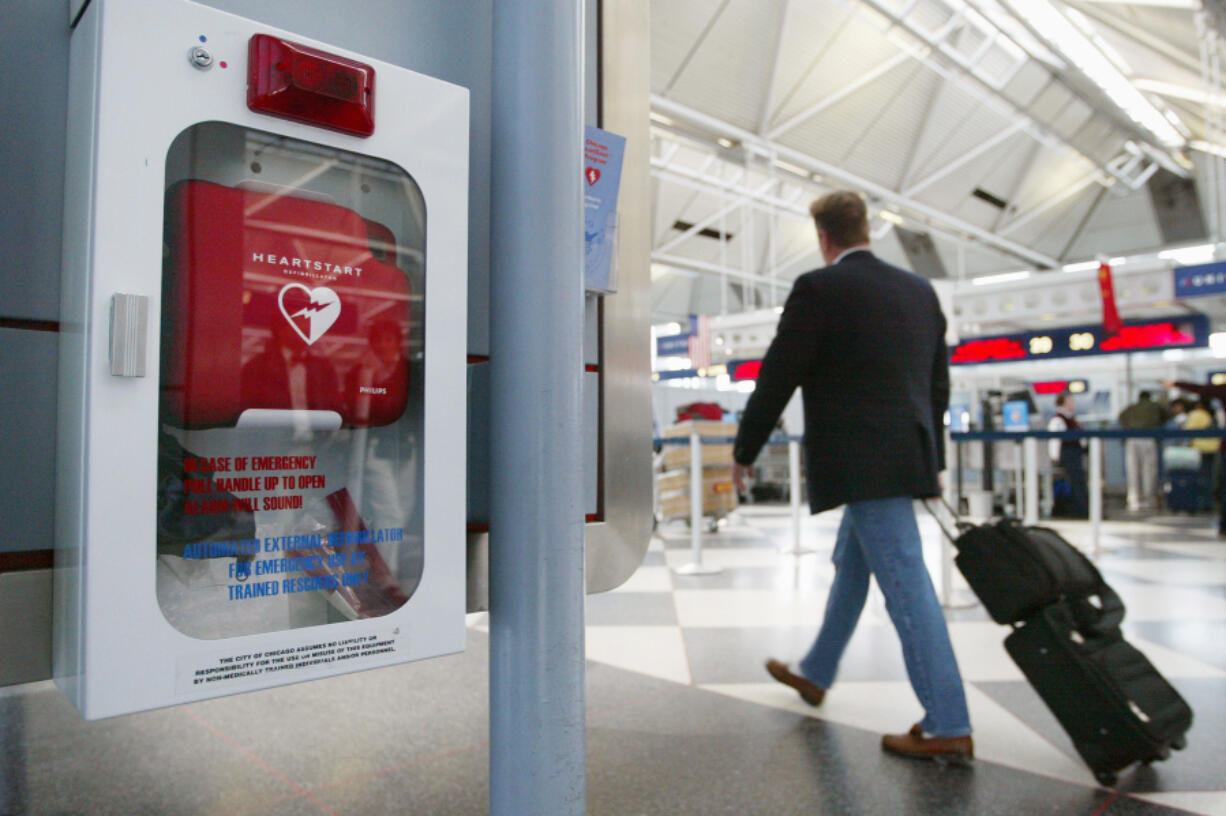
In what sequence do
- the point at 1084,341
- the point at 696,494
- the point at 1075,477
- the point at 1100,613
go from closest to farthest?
1. the point at 1100,613
2. the point at 696,494
3. the point at 1075,477
4. the point at 1084,341

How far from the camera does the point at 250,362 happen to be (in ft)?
2.70

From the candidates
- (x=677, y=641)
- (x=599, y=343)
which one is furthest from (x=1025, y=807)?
(x=677, y=641)

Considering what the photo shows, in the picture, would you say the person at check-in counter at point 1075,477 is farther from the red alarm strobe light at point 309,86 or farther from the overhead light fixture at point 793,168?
the red alarm strobe light at point 309,86

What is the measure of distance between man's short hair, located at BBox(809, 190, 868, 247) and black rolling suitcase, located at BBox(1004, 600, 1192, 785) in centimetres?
101

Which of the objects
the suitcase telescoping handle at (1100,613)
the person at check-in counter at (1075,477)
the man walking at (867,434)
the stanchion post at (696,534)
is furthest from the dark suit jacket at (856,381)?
the person at check-in counter at (1075,477)

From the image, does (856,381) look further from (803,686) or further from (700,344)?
(700,344)

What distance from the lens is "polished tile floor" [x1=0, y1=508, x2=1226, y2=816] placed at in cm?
152

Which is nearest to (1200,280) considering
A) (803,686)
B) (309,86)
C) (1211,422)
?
(1211,422)

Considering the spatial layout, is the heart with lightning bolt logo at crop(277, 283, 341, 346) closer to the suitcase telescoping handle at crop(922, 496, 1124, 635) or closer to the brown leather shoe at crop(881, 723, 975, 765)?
the brown leather shoe at crop(881, 723, 975, 765)

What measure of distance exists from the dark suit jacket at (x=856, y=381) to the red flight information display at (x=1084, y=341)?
875 centimetres

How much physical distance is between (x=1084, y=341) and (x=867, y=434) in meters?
10.2

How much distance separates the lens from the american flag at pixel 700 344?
10641 mm

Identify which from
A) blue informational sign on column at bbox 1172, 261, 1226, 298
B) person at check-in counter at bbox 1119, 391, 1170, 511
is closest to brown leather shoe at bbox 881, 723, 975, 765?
blue informational sign on column at bbox 1172, 261, 1226, 298

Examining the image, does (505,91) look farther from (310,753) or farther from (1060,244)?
(1060,244)
